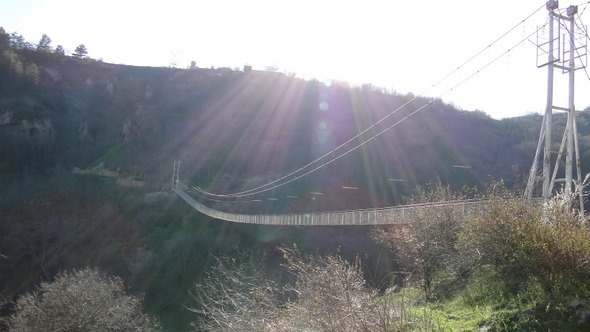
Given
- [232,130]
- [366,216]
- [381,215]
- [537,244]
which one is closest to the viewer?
[537,244]

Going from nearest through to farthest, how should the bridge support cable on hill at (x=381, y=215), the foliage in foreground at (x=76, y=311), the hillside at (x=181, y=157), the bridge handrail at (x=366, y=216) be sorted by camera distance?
the bridge support cable on hill at (x=381, y=215)
the bridge handrail at (x=366, y=216)
the foliage in foreground at (x=76, y=311)
the hillside at (x=181, y=157)

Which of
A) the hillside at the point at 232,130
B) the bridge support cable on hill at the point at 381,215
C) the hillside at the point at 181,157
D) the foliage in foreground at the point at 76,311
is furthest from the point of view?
the hillside at the point at 232,130

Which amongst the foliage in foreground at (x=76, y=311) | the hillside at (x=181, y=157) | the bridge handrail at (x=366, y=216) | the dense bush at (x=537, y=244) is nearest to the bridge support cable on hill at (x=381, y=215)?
the bridge handrail at (x=366, y=216)

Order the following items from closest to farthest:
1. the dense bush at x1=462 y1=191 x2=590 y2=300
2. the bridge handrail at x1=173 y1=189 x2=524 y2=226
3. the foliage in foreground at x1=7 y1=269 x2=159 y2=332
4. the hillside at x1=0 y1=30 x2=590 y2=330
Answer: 1. the dense bush at x1=462 y1=191 x2=590 y2=300
2. the bridge handrail at x1=173 y1=189 x2=524 y2=226
3. the foliage in foreground at x1=7 y1=269 x2=159 y2=332
4. the hillside at x1=0 y1=30 x2=590 y2=330

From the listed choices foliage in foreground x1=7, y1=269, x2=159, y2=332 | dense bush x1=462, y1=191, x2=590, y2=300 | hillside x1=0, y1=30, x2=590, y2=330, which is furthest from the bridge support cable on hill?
foliage in foreground x1=7, y1=269, x2=159, y2=332

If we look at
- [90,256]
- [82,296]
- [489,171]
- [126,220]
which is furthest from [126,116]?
[82,296]

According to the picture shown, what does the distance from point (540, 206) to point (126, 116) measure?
2139 inches

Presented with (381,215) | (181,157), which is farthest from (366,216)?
(181,157)

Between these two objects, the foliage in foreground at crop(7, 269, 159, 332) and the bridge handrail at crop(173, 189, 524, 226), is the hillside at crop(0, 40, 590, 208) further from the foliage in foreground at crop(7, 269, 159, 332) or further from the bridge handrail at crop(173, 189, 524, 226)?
the foliage in foreground at crop(7, 269, 159, 332)

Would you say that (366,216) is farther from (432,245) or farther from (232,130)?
(232,130)

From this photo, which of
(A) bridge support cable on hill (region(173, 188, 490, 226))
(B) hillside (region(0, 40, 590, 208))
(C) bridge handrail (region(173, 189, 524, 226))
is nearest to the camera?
(A) bridge support cable on hill (region(173, 188, 490, 226))

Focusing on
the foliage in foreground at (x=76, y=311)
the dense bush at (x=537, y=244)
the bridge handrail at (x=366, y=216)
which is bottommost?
the foliage in foreground at (x=76, y=311)

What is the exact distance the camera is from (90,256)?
29500mm

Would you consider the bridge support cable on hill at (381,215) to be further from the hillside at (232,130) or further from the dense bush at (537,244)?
the hillside at (232,130)
